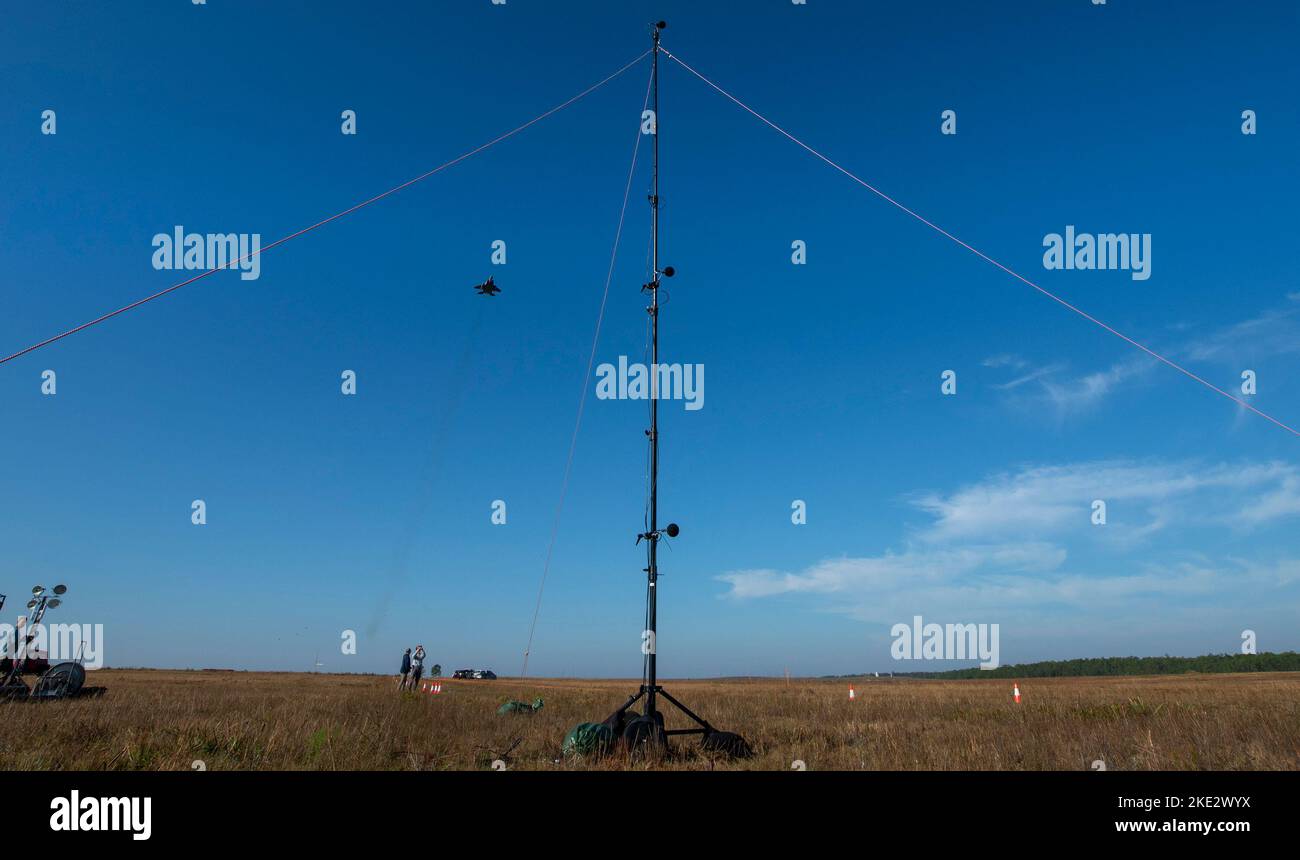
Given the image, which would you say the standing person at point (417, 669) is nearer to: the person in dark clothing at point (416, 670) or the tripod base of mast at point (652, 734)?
the person in dark clothing at point (416, 670)

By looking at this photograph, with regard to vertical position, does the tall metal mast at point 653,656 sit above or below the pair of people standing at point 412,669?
above

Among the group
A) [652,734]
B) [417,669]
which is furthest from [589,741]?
[417,669]

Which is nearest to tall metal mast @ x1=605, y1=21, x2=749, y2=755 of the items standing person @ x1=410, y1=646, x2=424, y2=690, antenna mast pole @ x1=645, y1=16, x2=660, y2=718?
antenna mast pole @ x1=645, y1=16, x2=660, y2=718

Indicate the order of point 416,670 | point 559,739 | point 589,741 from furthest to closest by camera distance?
point 416,670 → point 559,739 → point 589,741

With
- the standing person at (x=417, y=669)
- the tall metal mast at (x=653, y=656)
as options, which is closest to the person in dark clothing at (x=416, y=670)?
the standing person at (x=417, y=669)

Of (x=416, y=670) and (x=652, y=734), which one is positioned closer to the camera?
(x=652, y=734)

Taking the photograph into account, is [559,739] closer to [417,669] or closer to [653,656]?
[653,656]

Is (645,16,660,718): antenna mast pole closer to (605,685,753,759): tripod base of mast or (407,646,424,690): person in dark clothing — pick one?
(605,685,753,759): tripod base of mast

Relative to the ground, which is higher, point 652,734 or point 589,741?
point 652,734
